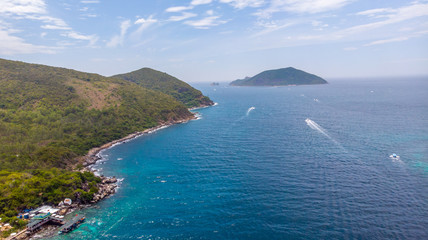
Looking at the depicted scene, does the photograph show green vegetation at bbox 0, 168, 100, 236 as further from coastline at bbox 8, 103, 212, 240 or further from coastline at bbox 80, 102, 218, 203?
coastline at bbox 80, 102, 218, 203

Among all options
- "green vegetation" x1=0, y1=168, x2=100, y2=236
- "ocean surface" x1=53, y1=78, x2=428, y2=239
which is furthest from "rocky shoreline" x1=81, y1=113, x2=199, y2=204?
"ocean surface" x1=53, y1=78, x2=428, y2=239

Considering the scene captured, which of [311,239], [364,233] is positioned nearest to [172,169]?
[311,239]

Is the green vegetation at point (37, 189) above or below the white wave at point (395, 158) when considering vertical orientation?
above

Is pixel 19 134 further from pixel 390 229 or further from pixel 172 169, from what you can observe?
pixel 390 229

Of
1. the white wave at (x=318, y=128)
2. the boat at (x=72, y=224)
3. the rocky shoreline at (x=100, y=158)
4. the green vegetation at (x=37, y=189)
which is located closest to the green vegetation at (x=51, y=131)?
the green vegetation at (x=37, y=189)

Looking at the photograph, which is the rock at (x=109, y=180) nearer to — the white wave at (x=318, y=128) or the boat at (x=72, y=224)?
the boat at (x=72, y=224)

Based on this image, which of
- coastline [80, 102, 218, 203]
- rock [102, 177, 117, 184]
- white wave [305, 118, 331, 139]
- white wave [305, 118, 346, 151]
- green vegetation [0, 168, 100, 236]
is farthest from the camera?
white wave [305, 118, 331, 139]
